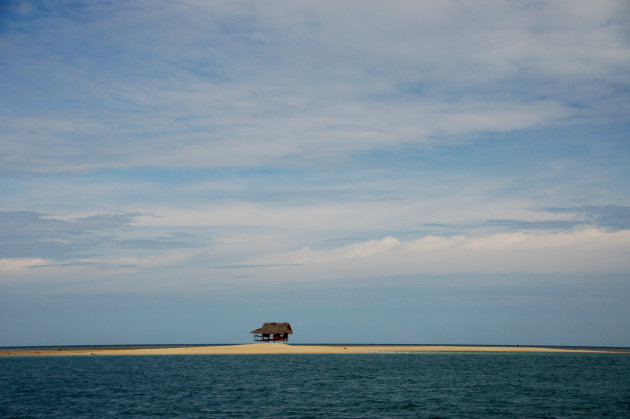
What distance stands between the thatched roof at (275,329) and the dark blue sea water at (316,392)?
3750 cm

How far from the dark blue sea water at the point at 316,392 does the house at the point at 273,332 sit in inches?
1478

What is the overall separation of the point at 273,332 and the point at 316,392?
64.5 meters

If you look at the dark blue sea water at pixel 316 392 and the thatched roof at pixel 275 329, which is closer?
the dark blue sea water at pixel 316 392

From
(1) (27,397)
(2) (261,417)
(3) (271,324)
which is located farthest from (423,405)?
(3) (271,324)

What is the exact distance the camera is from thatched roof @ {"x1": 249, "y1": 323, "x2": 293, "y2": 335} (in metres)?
110

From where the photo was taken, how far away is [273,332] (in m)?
110

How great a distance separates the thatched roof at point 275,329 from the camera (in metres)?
110

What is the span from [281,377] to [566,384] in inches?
→ 1203

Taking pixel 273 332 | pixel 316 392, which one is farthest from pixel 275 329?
pixel 316 392

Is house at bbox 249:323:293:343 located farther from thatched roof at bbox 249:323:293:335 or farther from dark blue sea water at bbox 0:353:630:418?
dark blue sea water at bbox 0:353:630:418

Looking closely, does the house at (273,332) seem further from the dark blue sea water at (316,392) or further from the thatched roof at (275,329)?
the dark blue sea water at (316,392)

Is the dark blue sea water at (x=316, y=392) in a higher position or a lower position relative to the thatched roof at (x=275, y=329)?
A: lower

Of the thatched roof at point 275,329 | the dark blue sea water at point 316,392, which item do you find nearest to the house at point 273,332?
the thatched roof at point 275,329

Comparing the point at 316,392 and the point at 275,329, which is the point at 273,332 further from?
the point at 316,392
